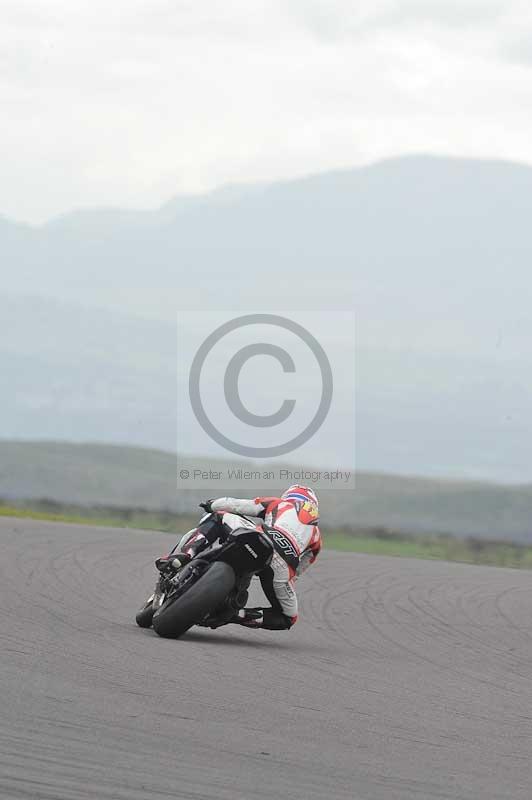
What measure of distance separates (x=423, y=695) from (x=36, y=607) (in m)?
3.91

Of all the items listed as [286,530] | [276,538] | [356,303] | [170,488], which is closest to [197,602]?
[276,538]

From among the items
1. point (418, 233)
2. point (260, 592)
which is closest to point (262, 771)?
point (260, 592)

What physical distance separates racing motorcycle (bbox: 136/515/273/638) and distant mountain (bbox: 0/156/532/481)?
108704 mm

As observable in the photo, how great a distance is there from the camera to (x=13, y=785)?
4934mm

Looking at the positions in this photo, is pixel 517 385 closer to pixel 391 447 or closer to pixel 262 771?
pixel 391 447

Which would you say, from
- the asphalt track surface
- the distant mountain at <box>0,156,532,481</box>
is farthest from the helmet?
the distant mountain at <box>0,156,532,481</box>

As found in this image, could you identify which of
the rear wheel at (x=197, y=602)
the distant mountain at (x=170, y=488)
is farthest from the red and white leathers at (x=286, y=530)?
the distant mountain at (x=170, y=488)

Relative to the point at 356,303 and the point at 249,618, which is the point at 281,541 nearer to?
the point at 249,618

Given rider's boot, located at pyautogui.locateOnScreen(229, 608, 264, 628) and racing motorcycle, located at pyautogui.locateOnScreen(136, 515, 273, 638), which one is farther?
rider's boot, located at pyautogui.locateOnScreen(229, 608, 264, 628)

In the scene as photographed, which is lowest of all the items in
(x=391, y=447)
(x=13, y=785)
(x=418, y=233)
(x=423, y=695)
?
(x=391, y=447)

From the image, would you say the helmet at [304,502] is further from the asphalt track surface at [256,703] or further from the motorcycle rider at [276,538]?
the asphalt track surface at [256,703]

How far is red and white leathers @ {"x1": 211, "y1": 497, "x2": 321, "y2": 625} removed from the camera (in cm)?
1058

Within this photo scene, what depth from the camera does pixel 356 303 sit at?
516ft

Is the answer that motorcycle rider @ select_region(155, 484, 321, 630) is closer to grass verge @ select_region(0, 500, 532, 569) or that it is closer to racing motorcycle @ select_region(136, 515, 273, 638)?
racing motorcycle @ select_region(136, 515, 273, 638)
